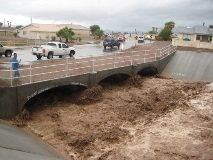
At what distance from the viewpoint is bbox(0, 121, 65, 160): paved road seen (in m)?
9.71

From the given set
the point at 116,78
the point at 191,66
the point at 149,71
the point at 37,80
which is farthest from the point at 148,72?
the point at 37,80

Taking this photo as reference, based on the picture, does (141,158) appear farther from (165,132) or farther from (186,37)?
(186,37)

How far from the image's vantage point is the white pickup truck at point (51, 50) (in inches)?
1051

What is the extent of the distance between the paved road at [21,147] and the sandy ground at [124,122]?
0.73 metres

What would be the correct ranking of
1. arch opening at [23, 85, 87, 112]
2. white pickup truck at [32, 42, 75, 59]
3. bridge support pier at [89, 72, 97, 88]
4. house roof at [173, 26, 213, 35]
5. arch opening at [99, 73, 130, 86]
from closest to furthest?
arch opening at [23, 85, 87, 112] → bridge support pier at [89, 72, 97, 88] → arch opening at [99, 73, 130, 86] → white pickup truck at [32, 42, 75, 59] → house roof at [173, 26, 213, 35]

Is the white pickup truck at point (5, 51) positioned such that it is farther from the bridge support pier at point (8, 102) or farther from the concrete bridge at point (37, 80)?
the bridge support pier at point (8, 102)

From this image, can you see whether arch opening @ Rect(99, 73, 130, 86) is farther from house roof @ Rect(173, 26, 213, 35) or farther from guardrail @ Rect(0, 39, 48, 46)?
house roof @ Rect(173, 26, 213, 35)

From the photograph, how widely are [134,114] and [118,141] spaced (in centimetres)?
413

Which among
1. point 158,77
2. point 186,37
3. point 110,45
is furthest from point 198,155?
point 186,37

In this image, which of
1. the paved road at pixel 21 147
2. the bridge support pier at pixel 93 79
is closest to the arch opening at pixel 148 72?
the bridge support pier at pixel 93 79

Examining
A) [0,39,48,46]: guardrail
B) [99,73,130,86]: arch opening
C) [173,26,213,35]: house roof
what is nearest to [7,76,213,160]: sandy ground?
[99,73,130,86]: arch opening

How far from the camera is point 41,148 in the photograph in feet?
39.2

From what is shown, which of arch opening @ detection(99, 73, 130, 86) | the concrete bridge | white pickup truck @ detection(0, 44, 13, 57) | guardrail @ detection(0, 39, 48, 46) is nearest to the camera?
the concrete bridge

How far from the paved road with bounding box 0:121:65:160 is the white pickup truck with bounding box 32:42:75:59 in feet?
46.7
